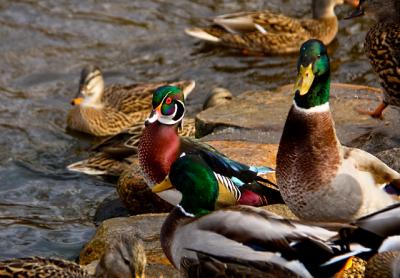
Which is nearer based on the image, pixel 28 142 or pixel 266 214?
pixel 266 214

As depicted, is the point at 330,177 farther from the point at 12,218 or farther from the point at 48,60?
the point at 48,60

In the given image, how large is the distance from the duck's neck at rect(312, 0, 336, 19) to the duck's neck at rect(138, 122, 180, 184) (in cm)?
613

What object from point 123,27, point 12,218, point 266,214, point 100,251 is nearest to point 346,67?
point 123,27

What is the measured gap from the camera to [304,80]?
602 cm

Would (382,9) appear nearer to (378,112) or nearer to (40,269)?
(378,112)

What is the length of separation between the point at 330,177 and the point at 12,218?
330 centimetres

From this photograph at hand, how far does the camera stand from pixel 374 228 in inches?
204

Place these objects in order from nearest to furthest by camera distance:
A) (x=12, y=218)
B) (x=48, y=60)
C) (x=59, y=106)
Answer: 1. (x=12, y=218)
2. (x=59, y=106)
3. (x=48, y=60)

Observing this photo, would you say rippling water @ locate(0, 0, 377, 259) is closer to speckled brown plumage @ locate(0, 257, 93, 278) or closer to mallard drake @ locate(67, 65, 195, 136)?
mallard drake @ locate(67, 65, 195, 136)

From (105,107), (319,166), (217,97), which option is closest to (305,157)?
(319,166)

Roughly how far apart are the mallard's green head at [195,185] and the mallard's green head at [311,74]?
730mm

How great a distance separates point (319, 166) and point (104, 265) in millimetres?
1362

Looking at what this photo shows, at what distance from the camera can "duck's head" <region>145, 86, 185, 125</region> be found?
7.19m

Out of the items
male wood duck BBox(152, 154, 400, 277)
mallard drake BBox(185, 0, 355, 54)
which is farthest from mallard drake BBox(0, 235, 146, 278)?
mallard drake BBox(185, 0, 355, 54)
